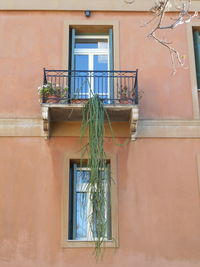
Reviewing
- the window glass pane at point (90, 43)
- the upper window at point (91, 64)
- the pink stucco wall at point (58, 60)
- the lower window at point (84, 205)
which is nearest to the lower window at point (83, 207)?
the lower window at point (84, 205)

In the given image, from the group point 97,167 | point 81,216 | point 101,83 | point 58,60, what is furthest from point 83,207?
point 58,60

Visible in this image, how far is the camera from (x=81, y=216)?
10305 mm

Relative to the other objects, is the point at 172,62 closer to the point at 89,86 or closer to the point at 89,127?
the point at 89,86

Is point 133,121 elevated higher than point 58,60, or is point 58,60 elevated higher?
point 58,60

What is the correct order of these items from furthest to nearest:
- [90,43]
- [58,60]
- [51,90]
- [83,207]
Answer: [90,43] → [58,60] → [51,90] → [83,207]

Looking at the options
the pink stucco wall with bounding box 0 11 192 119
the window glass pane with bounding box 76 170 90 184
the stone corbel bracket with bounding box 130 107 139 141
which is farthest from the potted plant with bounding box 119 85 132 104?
the window glass pane with bounding box 76 170 90 184

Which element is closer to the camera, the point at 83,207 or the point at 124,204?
the point at 124,204

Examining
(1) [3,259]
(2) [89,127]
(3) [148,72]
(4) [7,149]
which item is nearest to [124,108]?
(2) [89,127]

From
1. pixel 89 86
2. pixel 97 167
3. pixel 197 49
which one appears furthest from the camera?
pixel 197 49

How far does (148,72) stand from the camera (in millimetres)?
11398

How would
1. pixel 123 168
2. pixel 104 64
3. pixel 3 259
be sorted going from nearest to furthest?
pixel 3 259 → pixel 123 168 → pixel 104 64

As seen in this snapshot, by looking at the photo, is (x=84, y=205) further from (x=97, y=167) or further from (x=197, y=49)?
(x=197, y=49)

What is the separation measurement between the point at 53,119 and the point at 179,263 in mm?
3968

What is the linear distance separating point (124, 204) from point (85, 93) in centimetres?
278
